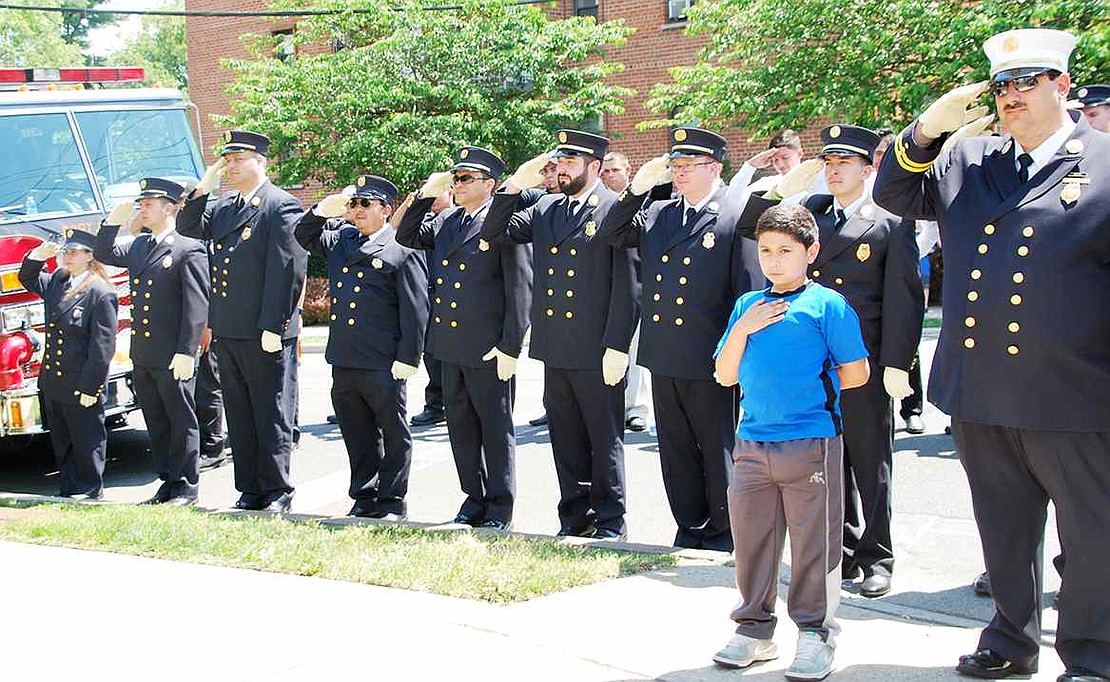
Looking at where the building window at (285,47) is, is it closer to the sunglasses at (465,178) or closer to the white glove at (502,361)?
the sunglasses at (465,178)

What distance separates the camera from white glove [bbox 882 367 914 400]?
5379mm

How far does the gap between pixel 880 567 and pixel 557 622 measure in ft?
4.94

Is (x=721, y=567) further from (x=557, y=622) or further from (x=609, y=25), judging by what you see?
(x=609, y=25)

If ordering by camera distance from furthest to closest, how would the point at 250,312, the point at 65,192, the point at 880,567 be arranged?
the point at 65,192 < the point at 250,312 < the point at 880,567

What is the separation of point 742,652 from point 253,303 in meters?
4.31

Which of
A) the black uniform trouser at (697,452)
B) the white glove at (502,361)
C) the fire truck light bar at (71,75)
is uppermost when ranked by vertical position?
the fire truck light bar at (71,75)

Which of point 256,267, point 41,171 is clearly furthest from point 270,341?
point 41,171

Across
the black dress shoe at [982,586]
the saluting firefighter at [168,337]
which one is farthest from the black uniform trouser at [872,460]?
the saluting firefighter at [168,337]

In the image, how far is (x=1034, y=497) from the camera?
4.35 metres

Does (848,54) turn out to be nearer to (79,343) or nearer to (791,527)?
(79,343)

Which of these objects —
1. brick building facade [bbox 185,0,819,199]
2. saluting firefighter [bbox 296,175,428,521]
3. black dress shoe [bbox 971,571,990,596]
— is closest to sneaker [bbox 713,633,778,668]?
black dress shoe [bbox 971,571,990,596]

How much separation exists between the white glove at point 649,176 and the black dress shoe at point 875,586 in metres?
2.10

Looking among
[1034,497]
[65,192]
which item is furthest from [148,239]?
[1034,497]

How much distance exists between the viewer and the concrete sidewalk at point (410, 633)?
4.54 meters
